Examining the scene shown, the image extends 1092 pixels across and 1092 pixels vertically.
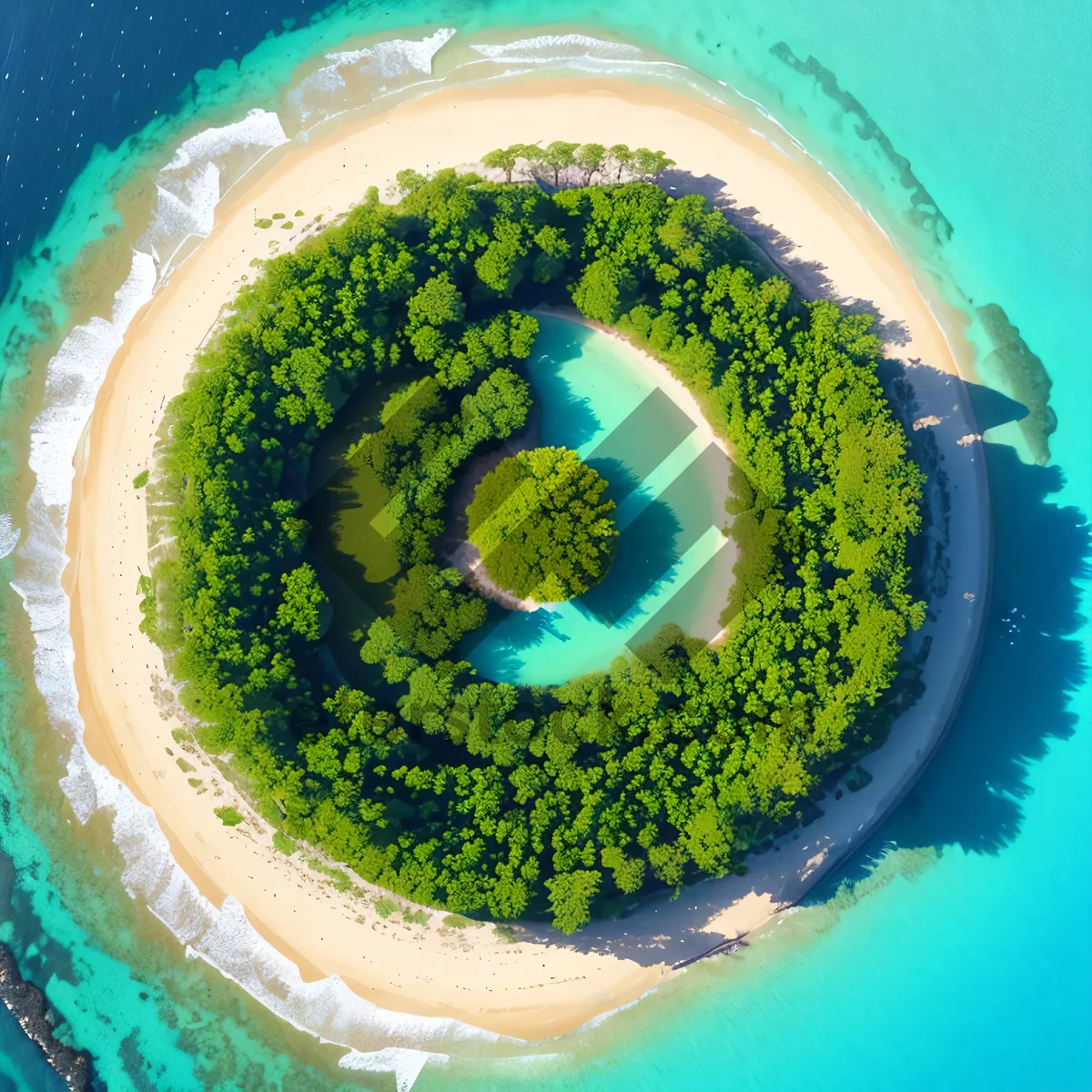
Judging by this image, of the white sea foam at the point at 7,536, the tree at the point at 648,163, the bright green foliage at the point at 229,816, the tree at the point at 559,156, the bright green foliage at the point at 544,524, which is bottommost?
the bright green foliage at the point at 229,816

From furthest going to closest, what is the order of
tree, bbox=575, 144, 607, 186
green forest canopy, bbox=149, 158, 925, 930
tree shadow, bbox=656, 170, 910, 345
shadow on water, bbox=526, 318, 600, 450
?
tree shadow, bbox=656, 170, 910, 345 → shadow on water, bbox=526, 318, 600, 450 → tree, bbox=575, 144, 607, 186 → green forest canopy, bbox=149, 158, 925, 930

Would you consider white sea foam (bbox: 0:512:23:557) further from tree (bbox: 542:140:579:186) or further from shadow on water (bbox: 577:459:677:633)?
tree (bbox: 542:140:579:186)

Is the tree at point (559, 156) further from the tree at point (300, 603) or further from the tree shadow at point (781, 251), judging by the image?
the tree at point (300, 603)

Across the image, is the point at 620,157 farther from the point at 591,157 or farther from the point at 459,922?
the point at 459,922

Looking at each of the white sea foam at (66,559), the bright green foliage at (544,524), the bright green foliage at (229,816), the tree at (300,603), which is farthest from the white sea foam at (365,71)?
the bright green foliage at (229,816)

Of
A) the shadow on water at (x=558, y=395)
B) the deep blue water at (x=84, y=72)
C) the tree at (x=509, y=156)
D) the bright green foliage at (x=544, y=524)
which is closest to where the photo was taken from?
the bright green foliage at (x=544, y=524)

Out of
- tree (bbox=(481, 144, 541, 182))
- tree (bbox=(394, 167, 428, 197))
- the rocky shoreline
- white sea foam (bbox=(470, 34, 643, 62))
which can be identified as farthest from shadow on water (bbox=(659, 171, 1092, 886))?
the rocky shoreline

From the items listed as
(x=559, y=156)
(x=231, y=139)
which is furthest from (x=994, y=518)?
(x=231, y=139)
